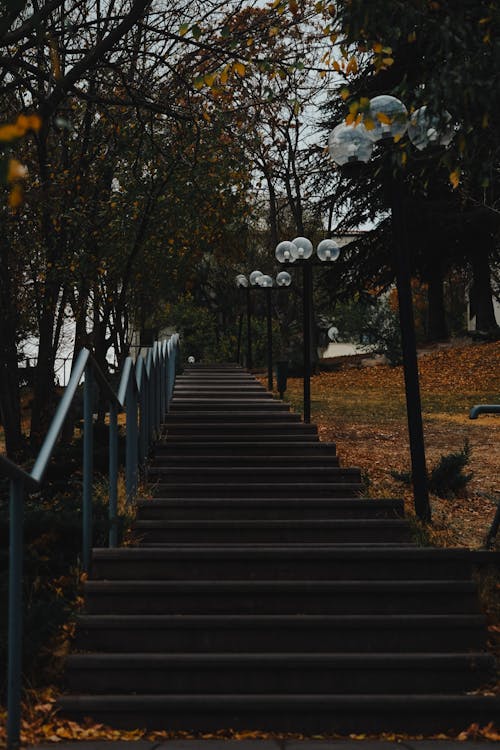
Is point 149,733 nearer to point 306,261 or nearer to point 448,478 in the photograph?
point 448,478

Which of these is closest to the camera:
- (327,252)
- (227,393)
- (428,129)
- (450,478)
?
(428,129)

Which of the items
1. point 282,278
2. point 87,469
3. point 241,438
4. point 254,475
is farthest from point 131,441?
point 282,278

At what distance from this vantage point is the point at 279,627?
529cm

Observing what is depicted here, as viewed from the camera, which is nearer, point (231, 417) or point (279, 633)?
point (279, 633)

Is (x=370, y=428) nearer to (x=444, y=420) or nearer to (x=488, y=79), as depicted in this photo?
(x=444, y=420)

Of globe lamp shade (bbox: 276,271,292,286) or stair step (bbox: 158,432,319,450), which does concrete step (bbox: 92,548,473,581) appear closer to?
stair step (bbox: 158,432,319,450)

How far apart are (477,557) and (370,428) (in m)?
9.63

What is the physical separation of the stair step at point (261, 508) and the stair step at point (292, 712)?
8.74 ft

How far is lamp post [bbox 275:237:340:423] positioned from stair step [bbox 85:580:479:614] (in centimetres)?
801

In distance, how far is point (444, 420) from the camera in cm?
1809

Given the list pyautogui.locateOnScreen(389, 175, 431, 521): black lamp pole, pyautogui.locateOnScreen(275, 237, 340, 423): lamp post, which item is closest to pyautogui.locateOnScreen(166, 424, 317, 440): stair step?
pyautogui.locateOnScreen(275, 237, 340, 423): lamp post

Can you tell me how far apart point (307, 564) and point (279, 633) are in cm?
79

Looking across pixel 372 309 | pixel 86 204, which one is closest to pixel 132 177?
pixel 86 204

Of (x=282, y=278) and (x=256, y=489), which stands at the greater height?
(x=282, y=278)
